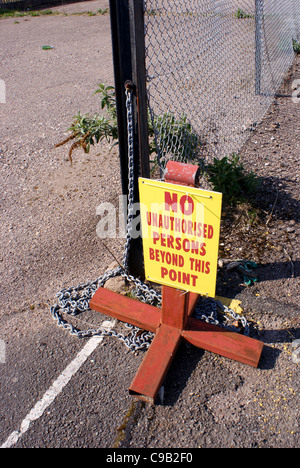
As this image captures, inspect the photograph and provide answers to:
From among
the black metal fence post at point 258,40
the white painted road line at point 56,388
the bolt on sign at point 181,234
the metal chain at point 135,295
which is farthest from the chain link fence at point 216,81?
the white painted road line at point 56,388

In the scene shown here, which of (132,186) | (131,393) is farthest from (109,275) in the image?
(131,393)

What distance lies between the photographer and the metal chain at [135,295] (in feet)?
9.63

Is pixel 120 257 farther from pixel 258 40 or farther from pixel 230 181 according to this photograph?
pixel 258 40

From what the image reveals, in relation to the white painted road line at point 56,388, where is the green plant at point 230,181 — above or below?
above

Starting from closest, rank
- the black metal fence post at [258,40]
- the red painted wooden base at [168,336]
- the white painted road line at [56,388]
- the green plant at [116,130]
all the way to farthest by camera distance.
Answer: the white painted road line at [56,388], the red painted wooden base at [168,336], the green plant at [116,130], the black metal fence post at [258,40]

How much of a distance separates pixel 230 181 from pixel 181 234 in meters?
1.88

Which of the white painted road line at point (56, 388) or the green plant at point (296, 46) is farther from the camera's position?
the green plant at point (296, 46)

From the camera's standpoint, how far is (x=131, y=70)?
2.65 meters

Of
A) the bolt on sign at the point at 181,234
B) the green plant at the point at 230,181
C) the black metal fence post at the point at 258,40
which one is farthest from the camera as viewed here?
the black metal fence post at the point at 258,40

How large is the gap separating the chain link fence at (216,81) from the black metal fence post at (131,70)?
675 millimetres

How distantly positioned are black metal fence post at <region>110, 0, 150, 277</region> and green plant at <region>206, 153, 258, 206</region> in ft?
4.31

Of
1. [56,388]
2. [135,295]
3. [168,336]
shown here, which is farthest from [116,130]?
[56,388]

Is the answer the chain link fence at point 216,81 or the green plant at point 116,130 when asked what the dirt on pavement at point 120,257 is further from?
the green plant at point 116,130
